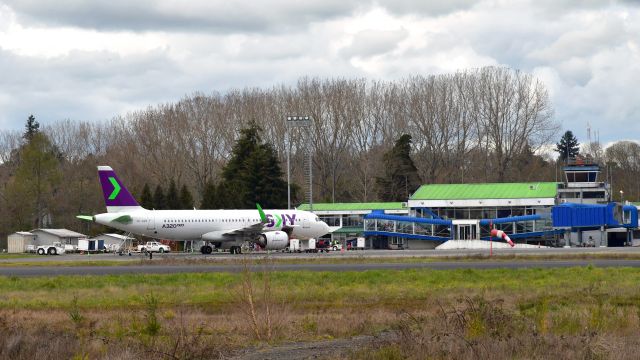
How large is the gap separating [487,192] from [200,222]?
3781cm

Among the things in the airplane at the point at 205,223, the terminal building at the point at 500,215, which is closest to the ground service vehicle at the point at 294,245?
the airplane at the point at 205,223

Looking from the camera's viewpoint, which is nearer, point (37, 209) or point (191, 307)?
point (191, 307)

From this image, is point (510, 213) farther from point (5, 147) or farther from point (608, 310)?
point (5, 147)

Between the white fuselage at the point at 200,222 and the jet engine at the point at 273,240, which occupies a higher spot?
the white fuselage at the point at 200,222

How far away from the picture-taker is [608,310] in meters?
23.9

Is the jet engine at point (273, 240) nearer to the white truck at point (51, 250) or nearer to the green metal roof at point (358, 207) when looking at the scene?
the white truck at point (51, 250)

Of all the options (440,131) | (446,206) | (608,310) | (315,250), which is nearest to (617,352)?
(608,310)

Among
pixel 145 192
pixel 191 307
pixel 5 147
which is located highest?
pixel 5 147

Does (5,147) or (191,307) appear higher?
(5,147)

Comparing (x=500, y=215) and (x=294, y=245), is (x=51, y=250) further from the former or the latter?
(x=500, y=215)

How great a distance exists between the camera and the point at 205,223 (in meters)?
70.8

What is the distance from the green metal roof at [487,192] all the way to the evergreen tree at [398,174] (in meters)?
18.9

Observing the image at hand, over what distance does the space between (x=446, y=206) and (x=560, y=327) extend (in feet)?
249

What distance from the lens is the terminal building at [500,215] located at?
85688 millimetres
